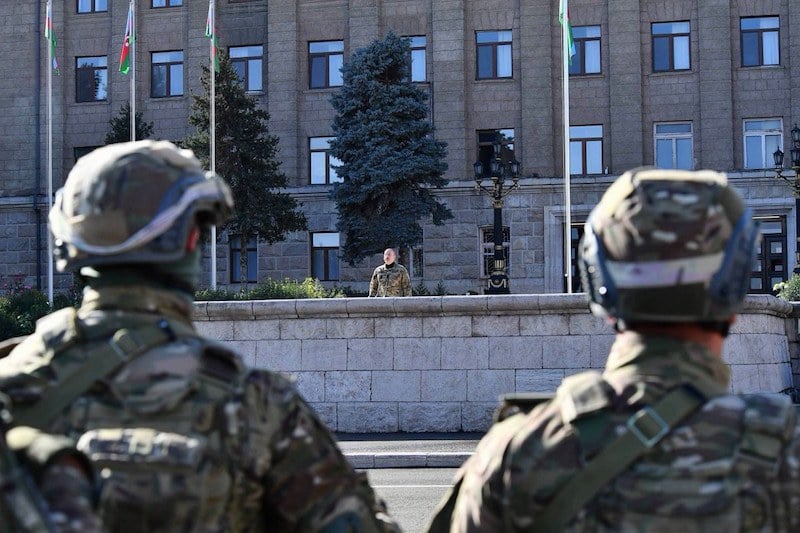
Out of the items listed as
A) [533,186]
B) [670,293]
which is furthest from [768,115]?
[670,293]

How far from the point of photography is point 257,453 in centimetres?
275

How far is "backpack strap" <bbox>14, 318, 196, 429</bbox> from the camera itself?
2.70 m

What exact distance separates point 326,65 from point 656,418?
40.4 metres

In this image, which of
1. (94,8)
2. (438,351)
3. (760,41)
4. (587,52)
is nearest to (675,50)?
(760,41)

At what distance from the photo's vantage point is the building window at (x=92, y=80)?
143 ft

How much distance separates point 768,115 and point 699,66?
2564 mm

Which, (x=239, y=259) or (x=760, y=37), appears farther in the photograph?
(x=239, y=259)

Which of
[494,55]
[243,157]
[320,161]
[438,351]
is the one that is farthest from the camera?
[320,161]

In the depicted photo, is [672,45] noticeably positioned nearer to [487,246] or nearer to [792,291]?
[487,246]

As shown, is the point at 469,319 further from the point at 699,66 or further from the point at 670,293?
the point at 699,66

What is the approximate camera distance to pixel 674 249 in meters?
2.58

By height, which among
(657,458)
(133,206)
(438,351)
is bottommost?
(438,351)

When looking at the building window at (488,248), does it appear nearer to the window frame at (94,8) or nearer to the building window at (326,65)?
the building window at (326,65)

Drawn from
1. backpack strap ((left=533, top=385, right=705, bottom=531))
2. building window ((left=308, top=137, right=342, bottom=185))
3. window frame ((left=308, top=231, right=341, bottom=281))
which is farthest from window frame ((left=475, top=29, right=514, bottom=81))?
backpack strap ((left=533, top=385, right=705, bottom=531))
